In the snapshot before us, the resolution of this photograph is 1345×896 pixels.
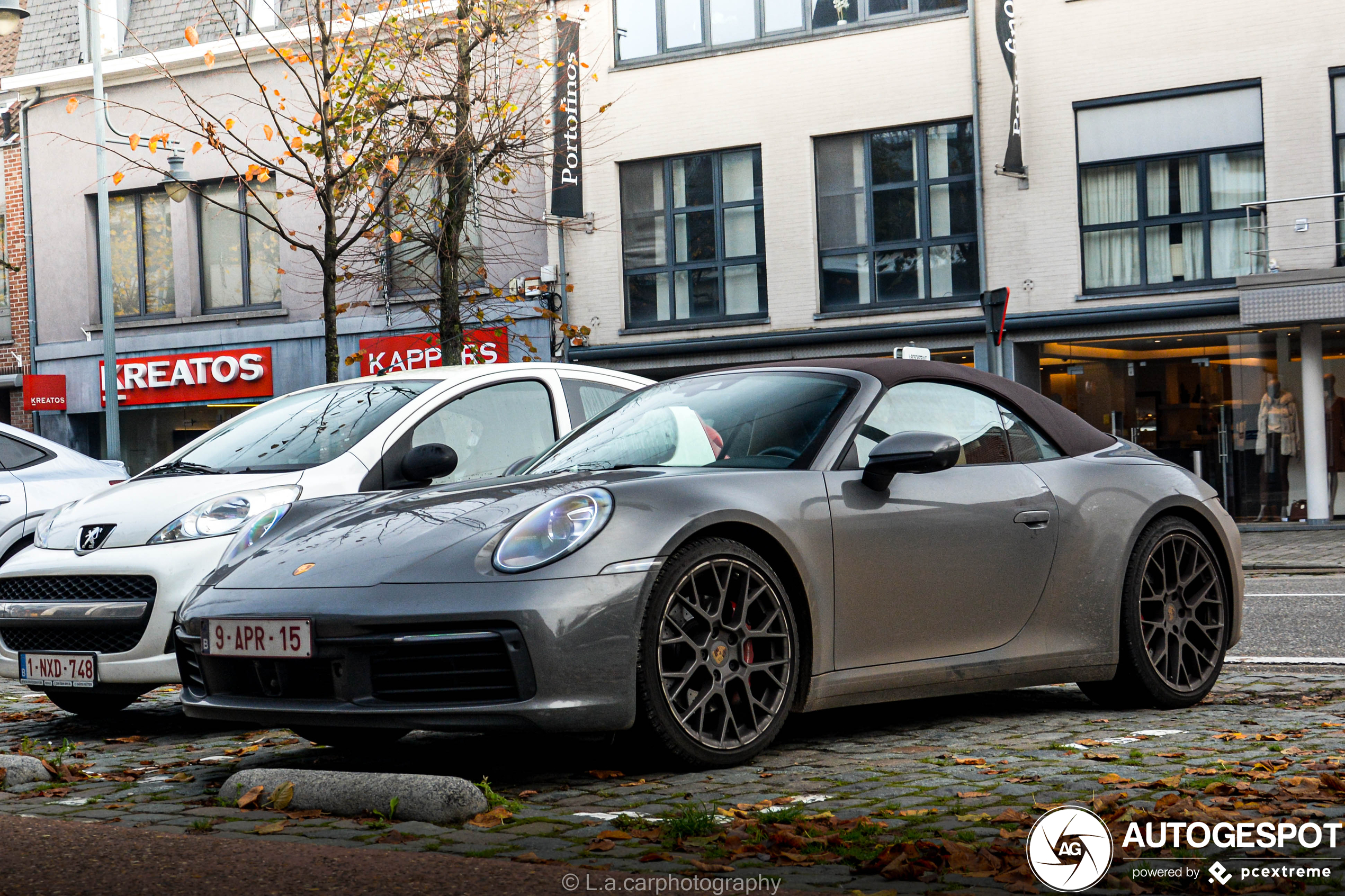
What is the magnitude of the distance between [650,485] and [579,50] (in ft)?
67.3

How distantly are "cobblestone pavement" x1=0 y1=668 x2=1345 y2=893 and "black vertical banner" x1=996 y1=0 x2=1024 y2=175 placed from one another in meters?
15.3

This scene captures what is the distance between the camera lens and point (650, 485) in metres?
4.98

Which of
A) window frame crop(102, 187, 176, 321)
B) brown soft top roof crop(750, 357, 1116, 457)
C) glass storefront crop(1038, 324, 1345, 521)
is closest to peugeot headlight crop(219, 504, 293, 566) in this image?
brown soft top roof crop(750, 357, 1116, 457)

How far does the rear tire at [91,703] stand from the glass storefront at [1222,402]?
16418 mm

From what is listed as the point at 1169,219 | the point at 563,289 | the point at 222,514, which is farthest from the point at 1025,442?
the point at 563,289

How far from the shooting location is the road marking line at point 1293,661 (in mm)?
7750

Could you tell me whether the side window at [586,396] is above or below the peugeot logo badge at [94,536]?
above

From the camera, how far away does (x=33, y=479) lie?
30.5 ft

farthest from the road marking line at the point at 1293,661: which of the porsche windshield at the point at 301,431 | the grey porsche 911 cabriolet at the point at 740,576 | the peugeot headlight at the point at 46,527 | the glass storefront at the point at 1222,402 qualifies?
the glass storefront at the point at 1222,402

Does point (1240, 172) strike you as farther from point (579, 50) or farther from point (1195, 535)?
point (1195, 535)

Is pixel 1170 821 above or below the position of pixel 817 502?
below

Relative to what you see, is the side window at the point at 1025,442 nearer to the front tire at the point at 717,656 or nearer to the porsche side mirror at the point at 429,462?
the front tire at the point at 717,656

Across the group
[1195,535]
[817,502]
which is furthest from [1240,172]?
[817,502]

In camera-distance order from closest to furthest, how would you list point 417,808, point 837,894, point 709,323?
point 837,894
point 417,808
point 709,323
